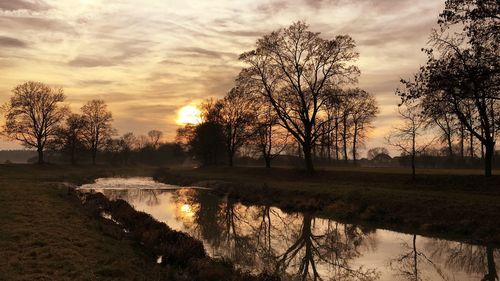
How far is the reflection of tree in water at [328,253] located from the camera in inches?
510

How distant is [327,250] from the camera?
650 inches

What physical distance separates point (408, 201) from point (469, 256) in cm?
812

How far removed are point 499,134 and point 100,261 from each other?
26.8 metres

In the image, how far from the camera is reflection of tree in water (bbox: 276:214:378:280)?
13.0 meters

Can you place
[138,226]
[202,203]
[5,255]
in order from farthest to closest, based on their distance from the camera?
1. [202,203]
2. [138,226]
3. [5,255]

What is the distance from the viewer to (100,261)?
38.2 ft

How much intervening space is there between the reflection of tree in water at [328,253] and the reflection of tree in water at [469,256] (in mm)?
2962

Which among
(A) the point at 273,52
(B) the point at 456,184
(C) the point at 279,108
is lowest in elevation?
(B) the point at 456,184

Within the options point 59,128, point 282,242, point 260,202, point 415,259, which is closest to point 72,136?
point 59,128

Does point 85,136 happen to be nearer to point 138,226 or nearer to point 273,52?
point 273,52

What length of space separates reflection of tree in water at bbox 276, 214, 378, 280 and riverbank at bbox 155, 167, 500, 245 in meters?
2.72

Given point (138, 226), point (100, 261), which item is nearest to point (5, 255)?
point (100, 261)

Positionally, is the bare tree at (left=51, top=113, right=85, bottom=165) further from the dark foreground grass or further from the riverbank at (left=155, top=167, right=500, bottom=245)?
the dark foreground grass

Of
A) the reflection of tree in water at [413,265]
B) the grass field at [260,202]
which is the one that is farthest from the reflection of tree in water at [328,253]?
the grass field at [260,202]
